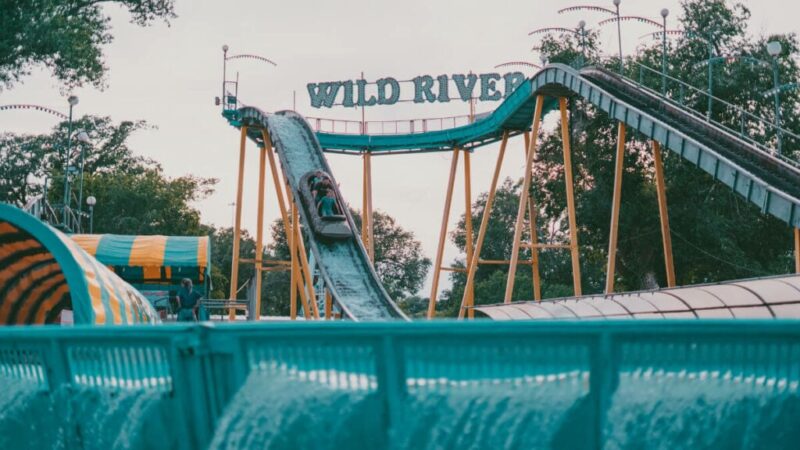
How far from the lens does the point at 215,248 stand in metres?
74.7

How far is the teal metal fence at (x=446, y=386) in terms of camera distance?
3.76 m

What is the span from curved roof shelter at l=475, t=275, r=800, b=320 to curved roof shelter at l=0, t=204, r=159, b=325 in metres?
5.18

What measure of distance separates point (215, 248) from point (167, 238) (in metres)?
48.8

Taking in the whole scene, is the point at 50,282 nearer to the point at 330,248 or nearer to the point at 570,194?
the point at 330,248

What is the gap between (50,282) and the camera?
40.7 feet

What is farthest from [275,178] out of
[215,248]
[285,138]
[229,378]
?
[215,248]

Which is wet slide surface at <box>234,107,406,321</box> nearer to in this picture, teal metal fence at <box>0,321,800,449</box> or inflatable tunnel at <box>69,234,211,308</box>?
inflatable tunnel at <box>69,234,211,308</box>

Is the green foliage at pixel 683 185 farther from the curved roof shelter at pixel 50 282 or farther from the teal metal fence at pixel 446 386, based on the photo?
Result: the teal metal fence at pixel 446 386

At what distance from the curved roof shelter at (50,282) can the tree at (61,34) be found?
491 inches

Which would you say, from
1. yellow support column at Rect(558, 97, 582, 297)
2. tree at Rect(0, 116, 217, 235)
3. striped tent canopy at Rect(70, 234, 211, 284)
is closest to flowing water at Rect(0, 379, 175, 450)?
striped tent canopy at Rect(70, 234, 211, 284)

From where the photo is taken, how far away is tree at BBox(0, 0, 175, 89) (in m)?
23.8

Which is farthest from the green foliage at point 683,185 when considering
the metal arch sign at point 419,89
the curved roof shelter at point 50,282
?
the curved roof shelter at point 50,282

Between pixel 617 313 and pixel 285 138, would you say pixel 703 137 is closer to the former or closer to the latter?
pixel 617 313

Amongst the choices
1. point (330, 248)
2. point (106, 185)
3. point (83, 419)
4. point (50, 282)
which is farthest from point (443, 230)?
point (106, 185)
